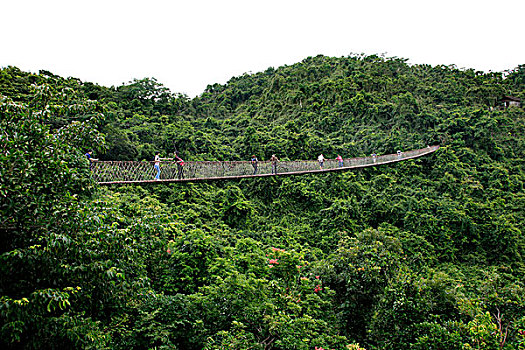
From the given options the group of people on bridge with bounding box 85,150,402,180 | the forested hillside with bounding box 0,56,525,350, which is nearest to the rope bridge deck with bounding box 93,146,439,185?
the group of people on bridge with bounding box 85,150,402,180

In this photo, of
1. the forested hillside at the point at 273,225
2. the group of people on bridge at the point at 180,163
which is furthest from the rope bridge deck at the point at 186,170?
the forested hillside at the point at 273,225

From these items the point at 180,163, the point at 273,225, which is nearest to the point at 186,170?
the point at 180,163

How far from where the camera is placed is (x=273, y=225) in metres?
13.8

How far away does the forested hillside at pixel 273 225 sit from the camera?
11.5 feet

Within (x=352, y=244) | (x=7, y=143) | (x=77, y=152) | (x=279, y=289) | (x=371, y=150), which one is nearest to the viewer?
(x=7, y=143)

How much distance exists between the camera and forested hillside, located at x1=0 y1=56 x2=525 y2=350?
3.50 m

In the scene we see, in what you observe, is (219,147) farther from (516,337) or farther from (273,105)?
(516,337)

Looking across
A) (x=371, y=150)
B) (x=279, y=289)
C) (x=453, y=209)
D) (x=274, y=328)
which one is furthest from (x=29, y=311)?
(x=371, y=150)

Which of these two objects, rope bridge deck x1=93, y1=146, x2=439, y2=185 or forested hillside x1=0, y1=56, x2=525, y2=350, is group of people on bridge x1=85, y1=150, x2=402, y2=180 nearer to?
rope bridge deck x1=93, y1=146, x2=439, y2=185

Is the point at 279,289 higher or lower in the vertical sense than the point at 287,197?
lower

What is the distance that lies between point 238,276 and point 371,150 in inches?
621

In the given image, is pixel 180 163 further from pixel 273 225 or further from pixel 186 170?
pixel 273 225

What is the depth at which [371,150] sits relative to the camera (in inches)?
780

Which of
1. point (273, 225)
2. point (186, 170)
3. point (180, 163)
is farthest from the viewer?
point (273, 225)
